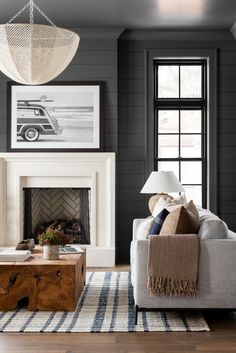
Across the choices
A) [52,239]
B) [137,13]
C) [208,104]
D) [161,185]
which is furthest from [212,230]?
[208,104]

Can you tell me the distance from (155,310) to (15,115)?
3914 mm

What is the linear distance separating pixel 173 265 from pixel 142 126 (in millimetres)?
3556

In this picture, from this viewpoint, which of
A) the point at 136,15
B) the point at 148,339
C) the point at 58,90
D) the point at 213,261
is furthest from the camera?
the point at 58,90

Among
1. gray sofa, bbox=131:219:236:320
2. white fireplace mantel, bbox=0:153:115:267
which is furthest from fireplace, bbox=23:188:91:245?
gray sofa, bbox=131:219:236:320

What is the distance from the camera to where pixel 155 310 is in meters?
4.46

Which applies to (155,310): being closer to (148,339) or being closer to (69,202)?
(148,339)

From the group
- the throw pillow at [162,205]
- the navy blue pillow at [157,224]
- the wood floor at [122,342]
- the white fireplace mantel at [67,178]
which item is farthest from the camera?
the white fireplace mantel at [67,178]

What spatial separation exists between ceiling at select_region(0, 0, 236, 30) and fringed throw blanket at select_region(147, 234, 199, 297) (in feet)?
10.2

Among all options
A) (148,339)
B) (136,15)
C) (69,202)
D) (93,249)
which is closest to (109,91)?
(136,15)

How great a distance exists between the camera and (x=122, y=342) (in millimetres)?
3996

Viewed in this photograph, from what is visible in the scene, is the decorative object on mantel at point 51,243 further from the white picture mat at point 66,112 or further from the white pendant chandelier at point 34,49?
the white picture mat at point 66,112

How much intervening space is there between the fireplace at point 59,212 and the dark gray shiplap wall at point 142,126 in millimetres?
468

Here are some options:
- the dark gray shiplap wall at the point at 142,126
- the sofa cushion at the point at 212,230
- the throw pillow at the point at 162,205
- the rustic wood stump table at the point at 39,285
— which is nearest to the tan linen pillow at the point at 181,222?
the sofa cushion at the point at 212,230

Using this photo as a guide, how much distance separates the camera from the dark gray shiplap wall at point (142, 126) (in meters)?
7.70
